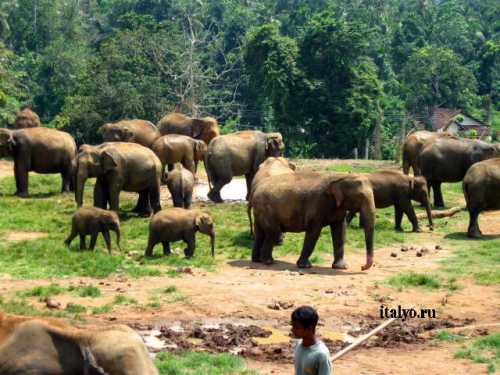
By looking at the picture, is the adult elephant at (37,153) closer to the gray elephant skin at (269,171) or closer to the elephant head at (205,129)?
the elephant head at (205,129)

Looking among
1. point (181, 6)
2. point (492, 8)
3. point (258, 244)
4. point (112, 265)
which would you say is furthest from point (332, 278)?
point (492, 8)

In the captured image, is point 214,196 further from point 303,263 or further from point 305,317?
point 305,317

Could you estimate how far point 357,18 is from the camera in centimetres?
8288

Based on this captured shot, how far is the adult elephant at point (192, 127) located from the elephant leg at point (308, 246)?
14489 mm

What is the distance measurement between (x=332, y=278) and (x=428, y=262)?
2689 millimetres

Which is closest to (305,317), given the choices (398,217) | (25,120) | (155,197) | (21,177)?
(398,217)

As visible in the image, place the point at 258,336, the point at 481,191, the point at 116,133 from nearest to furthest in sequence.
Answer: the point at 258,336, the point at 481,191, the point at 116,133

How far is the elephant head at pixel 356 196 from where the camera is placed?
640 inches

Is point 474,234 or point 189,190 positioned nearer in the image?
point 474,234

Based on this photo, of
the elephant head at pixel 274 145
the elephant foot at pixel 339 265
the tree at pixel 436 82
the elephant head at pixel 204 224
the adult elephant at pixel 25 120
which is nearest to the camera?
the elephant foot at pixel 339 265

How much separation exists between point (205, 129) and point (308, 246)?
1483 cm

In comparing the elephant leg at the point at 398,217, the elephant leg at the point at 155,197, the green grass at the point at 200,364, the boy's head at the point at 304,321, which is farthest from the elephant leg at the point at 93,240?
the boy's head at the point at 304,321

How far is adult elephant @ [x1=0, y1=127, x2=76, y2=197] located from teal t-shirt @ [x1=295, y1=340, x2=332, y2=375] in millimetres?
18456

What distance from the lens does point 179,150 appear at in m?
26.1
